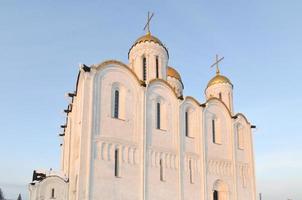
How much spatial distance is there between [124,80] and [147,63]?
403 centimetres

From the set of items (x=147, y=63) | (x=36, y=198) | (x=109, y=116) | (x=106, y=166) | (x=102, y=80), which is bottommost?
(x=36, y=198)

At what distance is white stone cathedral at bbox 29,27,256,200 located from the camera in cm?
1765

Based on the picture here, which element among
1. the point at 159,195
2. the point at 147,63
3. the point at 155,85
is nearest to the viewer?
the point at 159,195

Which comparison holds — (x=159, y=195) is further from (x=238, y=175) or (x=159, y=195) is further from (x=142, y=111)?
(x=238, y=175)

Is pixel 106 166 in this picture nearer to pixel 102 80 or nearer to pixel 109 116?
pixel 109 116

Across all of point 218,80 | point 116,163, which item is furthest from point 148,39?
point 116,163

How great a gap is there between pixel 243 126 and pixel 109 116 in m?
11.3

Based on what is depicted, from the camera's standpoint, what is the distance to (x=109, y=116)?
60.8ft

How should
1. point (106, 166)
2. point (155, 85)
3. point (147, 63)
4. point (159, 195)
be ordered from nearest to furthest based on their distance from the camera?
point (106, 166), point (159, 195), point (155, 85), point (147, 63)

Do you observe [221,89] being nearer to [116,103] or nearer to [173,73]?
[173,73]

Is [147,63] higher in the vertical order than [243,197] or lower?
higher

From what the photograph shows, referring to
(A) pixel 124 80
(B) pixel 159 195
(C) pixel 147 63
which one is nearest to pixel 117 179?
(B) pixel 159 195

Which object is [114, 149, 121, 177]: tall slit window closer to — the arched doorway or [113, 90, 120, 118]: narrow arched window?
[113, 90, 120, 118]: narrow arched window

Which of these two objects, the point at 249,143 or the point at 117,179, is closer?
the point at 117,179
